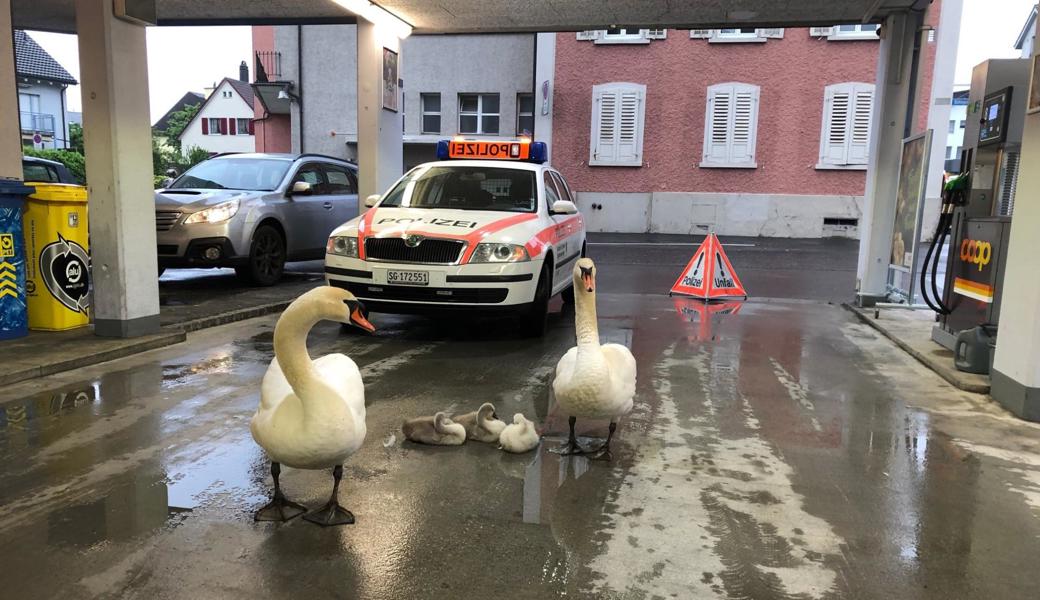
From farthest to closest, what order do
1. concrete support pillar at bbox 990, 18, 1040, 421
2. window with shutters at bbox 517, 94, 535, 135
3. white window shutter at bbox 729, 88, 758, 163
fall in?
window with shutters at bbox 517, 94, 535, 135 < white window shutter at bbox 729, 88, 758, 163 < concrete support pillar at bbox 990, 18, 1040, 421

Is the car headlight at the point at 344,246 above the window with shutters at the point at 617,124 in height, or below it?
below

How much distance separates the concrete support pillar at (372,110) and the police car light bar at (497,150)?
128cm

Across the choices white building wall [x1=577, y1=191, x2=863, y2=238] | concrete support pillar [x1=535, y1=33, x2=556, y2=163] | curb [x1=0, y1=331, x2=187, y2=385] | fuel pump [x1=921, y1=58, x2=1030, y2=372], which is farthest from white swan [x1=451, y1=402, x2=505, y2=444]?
concrete support pillar [x1=535, y1=33, x2=556, y2=163]

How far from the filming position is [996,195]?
720 centimetres

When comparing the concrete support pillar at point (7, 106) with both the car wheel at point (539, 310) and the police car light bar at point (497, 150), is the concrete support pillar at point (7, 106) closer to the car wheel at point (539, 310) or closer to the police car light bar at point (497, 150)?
the police car light bar at point (497, 150)

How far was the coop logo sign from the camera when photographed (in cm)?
672

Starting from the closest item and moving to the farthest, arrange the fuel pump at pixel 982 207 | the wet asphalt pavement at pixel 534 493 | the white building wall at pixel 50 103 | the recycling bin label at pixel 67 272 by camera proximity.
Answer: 1. the wet asphalt pavement at pixel 534 493
2. the fuel pump at pixel 982 207
3. the recycling bin label at pixel 67 272
4. the white building wall at pixel 50 103

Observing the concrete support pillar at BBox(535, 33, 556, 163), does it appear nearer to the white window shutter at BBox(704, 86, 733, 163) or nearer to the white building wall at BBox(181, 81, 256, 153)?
the white window shutter at BBox(704, 86, 733, 163)

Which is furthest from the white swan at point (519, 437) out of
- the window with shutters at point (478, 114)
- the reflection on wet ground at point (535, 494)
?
the window with shutters at point (478, 114)

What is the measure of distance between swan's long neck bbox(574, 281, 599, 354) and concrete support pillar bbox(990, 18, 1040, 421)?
3.34 metres

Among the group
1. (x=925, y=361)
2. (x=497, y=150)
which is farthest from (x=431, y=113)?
(x=925, y=361)

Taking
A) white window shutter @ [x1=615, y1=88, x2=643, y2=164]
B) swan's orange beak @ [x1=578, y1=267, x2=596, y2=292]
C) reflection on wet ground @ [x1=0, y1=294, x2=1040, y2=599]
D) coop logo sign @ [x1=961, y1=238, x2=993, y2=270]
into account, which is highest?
white window shutter @ [x1=615, y1=88, x2=643, y2=164]

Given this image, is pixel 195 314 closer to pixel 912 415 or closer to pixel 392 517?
pixel 392 517

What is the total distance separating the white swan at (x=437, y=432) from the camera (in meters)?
4.71
